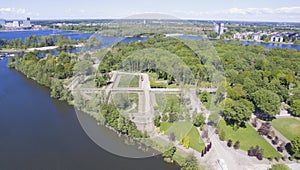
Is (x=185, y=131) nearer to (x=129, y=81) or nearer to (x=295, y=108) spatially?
(x=295, y=108)

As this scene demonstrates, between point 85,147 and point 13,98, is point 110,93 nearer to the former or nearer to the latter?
point 85,147

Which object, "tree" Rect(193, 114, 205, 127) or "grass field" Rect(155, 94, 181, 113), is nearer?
"tree" Rect(193, 114, 205, 127)

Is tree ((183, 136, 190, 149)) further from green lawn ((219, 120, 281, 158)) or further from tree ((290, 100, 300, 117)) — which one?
tree ((290, 100, 300, 117))

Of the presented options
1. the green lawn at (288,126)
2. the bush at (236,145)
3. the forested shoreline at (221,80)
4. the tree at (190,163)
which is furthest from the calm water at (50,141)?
the green lawn at (288,126)

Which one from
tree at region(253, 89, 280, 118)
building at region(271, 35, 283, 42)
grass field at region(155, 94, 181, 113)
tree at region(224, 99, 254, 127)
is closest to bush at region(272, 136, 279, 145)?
tree at region(224, 99, 254, 127)

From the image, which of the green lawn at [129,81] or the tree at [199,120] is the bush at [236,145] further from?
the green lawn at [129,81]

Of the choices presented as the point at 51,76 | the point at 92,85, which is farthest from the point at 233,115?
the point at 51,76

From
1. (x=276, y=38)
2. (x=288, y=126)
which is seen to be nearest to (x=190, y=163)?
(x=288, y=126)
